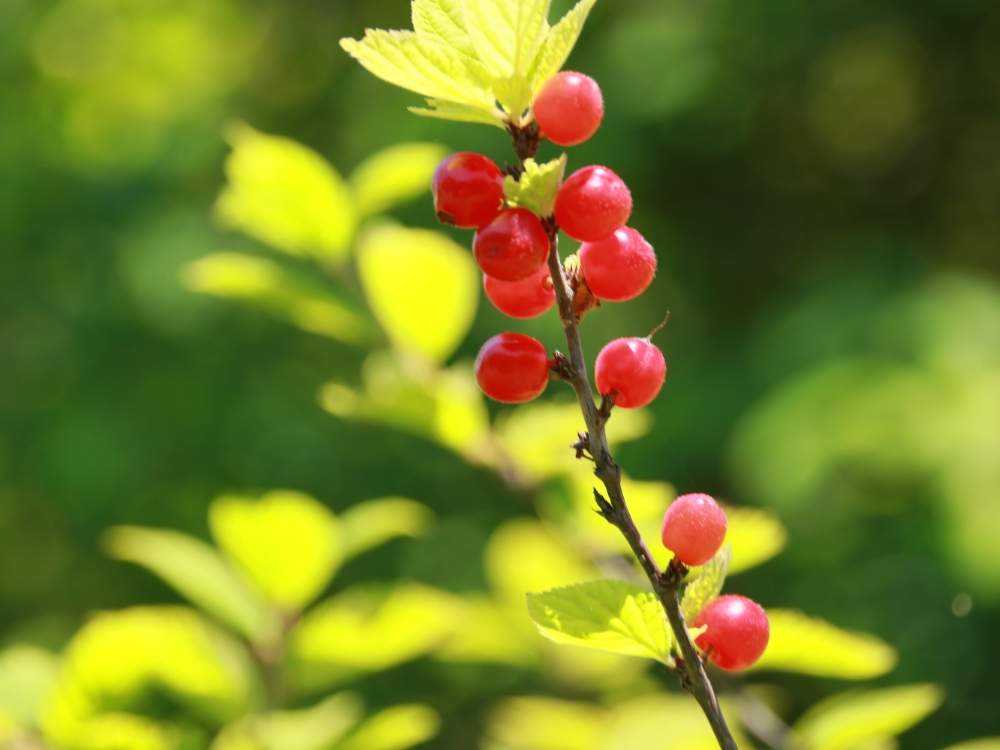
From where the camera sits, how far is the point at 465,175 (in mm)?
562

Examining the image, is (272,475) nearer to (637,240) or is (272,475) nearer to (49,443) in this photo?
(49,443)

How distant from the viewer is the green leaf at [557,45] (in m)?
0.54

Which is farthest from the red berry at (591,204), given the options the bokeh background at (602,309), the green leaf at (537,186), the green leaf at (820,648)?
the bokeh background at (602,309)

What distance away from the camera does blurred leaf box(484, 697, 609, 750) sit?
1.20m

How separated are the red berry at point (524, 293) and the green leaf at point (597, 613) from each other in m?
0.14

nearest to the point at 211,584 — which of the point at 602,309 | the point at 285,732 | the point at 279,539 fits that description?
the point at 279,539

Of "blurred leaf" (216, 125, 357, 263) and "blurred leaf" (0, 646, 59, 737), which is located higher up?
"blurred leaf" (216, 125, 357, 263)

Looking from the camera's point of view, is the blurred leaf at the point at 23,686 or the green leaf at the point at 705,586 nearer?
the green leaf at the point at 705,586

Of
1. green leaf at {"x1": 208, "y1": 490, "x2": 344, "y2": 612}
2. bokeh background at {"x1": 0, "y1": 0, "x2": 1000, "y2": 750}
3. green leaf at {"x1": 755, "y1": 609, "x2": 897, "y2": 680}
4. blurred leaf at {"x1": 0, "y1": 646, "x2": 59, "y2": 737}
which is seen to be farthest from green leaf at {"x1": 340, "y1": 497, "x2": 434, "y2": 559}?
bokeh background at {"x1": 0, "y1": 0, "x2": 1000, "y2": 750}

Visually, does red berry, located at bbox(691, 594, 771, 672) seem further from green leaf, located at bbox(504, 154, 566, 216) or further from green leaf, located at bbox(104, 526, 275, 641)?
green leaf, located at bbox(104, 526, 275, 641)

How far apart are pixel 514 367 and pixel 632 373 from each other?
6cm

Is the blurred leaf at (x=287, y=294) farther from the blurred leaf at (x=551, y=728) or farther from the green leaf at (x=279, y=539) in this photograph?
the blurred leaf at (x=551, y=728)

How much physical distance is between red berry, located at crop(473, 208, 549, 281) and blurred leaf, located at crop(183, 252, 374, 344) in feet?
2.03

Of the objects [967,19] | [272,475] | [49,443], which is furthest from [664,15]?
[49,443]
